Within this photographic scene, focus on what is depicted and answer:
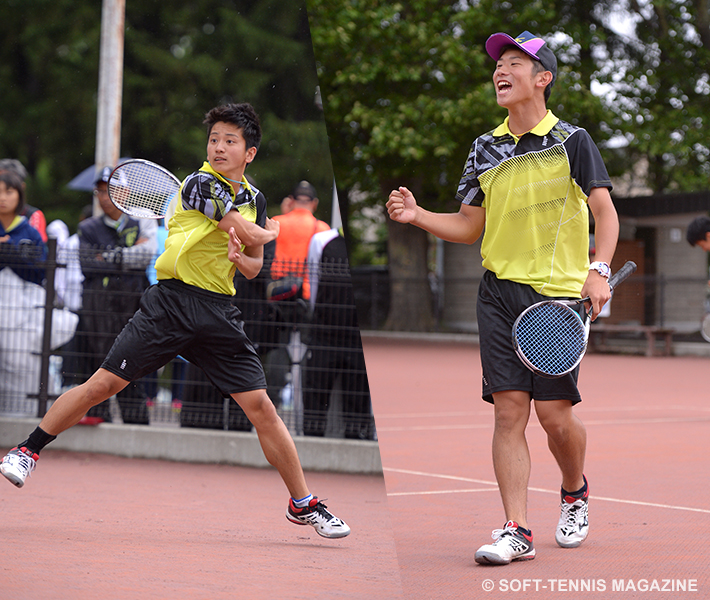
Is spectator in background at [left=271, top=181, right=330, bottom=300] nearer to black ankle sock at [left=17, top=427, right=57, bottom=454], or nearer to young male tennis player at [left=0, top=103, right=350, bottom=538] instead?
young male tennis player at [left=0, top=103, right=350, bottom=538]

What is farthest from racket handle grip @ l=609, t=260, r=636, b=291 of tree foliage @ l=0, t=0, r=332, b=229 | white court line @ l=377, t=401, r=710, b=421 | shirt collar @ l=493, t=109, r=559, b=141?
tree foliage @ l=0, t=0, r=332, b=229

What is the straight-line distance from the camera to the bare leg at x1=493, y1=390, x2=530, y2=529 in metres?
3.91

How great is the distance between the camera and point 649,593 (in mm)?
3469

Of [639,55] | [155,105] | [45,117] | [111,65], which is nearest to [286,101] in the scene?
[155,105]

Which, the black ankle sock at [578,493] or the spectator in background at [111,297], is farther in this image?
the spectator in background at [111,297]

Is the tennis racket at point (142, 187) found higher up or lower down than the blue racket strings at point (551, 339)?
higher up

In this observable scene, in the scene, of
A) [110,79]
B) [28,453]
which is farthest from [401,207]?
[110,79]

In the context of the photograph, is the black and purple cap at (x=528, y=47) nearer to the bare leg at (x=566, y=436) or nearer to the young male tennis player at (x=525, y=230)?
the young male tennis player at (x=525, y=230)

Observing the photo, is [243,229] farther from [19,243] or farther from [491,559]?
[19,243]

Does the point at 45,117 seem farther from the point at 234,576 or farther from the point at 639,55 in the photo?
the point at 234,576

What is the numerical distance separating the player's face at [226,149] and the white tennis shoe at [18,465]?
1450mm

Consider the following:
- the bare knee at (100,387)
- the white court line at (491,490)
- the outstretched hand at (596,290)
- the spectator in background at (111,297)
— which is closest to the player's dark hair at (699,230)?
the white court line at (491,490)

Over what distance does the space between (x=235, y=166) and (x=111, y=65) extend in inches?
274

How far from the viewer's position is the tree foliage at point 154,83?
2723cm
